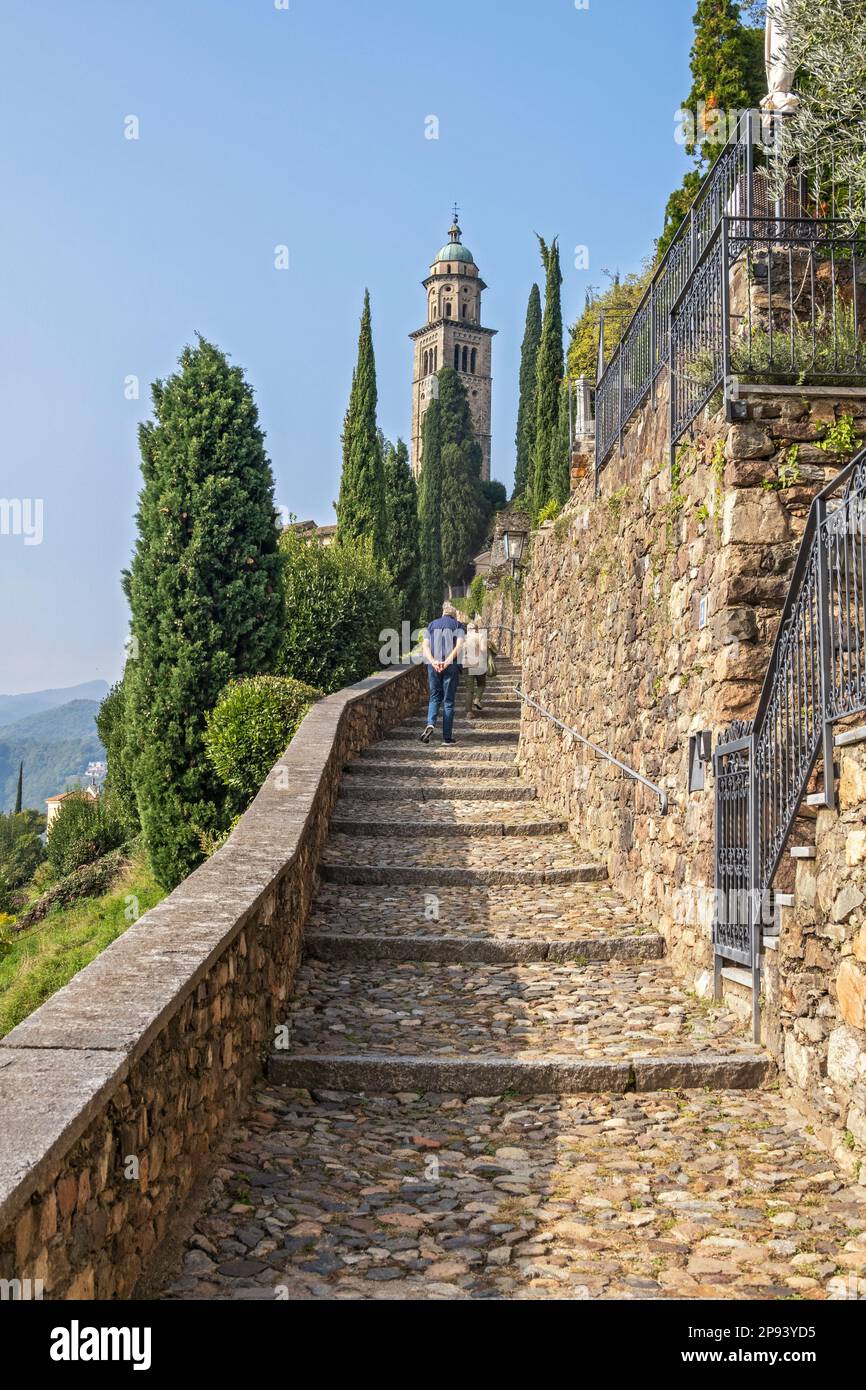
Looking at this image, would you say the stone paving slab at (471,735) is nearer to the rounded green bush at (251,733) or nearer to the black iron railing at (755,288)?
the rounded green bush at (251,733)

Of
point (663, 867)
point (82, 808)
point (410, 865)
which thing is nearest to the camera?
point (663, 867)

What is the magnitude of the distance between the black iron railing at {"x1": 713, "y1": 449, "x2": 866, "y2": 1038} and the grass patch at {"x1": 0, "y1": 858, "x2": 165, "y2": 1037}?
7.29 meters

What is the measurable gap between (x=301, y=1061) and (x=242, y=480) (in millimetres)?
9046

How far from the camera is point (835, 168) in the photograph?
636cm

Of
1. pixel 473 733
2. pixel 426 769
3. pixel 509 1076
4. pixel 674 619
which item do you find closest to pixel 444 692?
pixel 473 733

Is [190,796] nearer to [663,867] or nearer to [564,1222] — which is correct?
[663,867]

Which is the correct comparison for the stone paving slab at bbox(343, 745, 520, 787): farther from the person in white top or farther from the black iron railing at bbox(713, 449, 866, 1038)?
the black iron railing at bbox(713, 449, 866, 1038)

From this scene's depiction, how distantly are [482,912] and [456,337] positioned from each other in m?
78.9

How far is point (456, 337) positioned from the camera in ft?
269

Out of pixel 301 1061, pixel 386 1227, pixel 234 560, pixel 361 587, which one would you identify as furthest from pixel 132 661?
pixel 386 1227

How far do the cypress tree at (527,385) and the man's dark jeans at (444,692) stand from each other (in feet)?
108

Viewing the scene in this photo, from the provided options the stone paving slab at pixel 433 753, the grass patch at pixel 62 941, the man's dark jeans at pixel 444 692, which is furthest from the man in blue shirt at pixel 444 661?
the grass patch at pixel 62 941

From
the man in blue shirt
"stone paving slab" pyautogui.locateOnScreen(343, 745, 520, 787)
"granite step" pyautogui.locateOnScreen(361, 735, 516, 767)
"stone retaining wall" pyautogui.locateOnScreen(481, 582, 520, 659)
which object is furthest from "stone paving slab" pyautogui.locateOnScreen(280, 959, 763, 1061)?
"stone retaining wall" pyautogui.locateOnScreen(481, 582, 520, 659)

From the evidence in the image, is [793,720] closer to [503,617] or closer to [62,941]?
[62,941]
